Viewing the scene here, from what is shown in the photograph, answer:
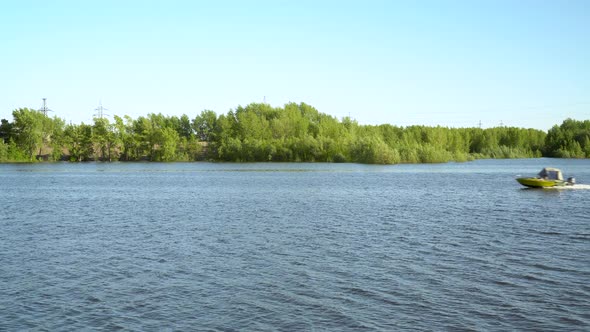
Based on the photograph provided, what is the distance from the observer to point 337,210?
4000cm

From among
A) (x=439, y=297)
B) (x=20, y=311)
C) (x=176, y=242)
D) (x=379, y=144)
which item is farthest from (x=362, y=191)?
(x=379, y=144)

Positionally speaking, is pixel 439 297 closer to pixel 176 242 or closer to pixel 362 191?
pixel 176 242

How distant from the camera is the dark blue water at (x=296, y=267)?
50.1 feet

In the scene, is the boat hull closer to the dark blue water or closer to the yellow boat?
the yellow boat

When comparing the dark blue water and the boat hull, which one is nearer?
the dark blue water

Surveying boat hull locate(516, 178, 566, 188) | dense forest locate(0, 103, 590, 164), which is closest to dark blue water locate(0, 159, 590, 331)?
boat hull locate(516, 178, 566, 188)

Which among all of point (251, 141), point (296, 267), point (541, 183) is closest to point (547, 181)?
point (541, 183)

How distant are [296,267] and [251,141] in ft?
389

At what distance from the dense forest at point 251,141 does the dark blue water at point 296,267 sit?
280 ft

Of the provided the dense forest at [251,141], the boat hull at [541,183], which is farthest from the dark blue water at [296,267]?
the dense forest at [251,141]

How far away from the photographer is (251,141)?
139m

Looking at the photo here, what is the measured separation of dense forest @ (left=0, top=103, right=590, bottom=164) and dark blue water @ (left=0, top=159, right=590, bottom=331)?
85430 millimetres

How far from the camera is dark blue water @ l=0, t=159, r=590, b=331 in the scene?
15.3 meters

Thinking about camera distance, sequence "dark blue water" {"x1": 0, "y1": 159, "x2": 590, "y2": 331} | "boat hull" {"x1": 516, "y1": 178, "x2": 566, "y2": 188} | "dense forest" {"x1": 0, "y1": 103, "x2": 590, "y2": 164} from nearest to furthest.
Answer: "dark blue water" {"x1": 0, "y1": 159, "x2": 590, "y2": 331}
"boat hull" {"x1": 516, "y1": 178, "x2": 566, "y2": 188}
"dense forest" {"x1": 0, "y1": 103, "x2": 590, "y2": 164}
